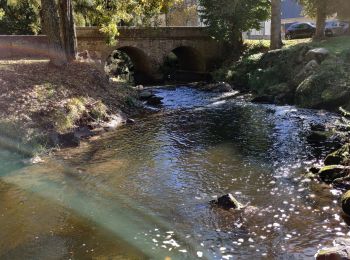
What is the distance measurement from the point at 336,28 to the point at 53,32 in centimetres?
2413

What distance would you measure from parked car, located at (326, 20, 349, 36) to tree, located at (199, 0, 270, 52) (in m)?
5.07

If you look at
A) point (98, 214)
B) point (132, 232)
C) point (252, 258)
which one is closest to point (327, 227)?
point (252, 258)

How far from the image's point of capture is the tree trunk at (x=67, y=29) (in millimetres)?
18469

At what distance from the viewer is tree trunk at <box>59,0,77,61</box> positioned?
18469mm

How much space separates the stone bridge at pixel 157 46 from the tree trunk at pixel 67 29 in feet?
22.3

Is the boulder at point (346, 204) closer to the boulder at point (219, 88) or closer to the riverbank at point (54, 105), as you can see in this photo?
the riverbank at point (54, 105)

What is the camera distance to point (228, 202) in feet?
27.7

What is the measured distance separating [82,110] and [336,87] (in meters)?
10.7

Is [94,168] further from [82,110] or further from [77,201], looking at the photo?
[82,110]

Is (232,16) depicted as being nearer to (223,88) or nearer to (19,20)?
(223,88)

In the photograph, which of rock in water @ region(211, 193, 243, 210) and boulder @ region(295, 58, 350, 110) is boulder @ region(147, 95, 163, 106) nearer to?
boulder @ region(295, 58, 350, 110)

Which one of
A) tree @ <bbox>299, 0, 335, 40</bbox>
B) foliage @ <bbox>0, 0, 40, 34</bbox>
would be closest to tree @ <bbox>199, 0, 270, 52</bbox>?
tree @ <bbox>299, 0, 335, 40</bbox>

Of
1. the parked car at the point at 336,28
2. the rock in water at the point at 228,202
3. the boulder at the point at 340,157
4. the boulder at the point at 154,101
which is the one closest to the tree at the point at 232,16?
the parked car at the point at 336,28

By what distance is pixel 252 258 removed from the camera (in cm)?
653
